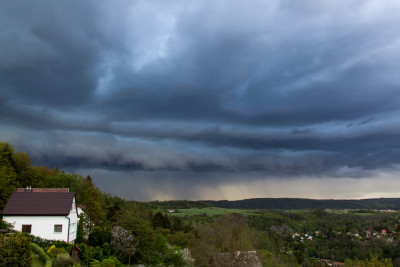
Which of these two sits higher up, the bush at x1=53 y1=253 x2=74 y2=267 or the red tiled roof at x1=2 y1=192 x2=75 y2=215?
the red tiled roof at x1=2 y1=192 x2=75 y2=215

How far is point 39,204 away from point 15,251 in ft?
64.5

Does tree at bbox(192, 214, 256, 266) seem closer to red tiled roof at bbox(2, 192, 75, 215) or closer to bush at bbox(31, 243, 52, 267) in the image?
bush at bbox(31, 243, 52, 267)

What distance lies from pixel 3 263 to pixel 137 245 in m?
19.2

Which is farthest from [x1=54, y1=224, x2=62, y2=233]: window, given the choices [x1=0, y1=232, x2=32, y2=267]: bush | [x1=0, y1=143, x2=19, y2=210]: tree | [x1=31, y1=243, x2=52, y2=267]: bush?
[x1=0, y1=143, x2=19, y2=210]: tree

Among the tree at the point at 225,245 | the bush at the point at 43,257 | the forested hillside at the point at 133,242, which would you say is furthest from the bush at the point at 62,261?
the tree at the point at 225,245

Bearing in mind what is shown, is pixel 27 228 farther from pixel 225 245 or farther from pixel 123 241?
pixel 225 245

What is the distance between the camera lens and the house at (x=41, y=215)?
4266 cm

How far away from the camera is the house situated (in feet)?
140

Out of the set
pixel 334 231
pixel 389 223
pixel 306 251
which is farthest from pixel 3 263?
pixel 389 223

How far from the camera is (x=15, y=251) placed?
1029 inches

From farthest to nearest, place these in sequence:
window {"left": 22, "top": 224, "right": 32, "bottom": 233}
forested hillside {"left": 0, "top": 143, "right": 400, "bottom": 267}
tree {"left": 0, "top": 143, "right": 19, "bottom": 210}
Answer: tree {"left": 0, "top": 143, "right": 19, "bottom": 210}, window {"left": 22, "top": 224, "right": 32, "bottom": 233}, forested hillside {"left": 0, "top": 143, "right": 400, "bottom": 267}

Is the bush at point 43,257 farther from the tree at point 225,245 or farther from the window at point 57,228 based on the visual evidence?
the tree at point 225,245

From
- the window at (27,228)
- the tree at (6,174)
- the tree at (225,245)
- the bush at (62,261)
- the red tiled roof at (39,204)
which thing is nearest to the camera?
the bush at (62,261)

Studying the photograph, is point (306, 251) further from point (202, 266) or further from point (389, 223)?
point (202, 266)
